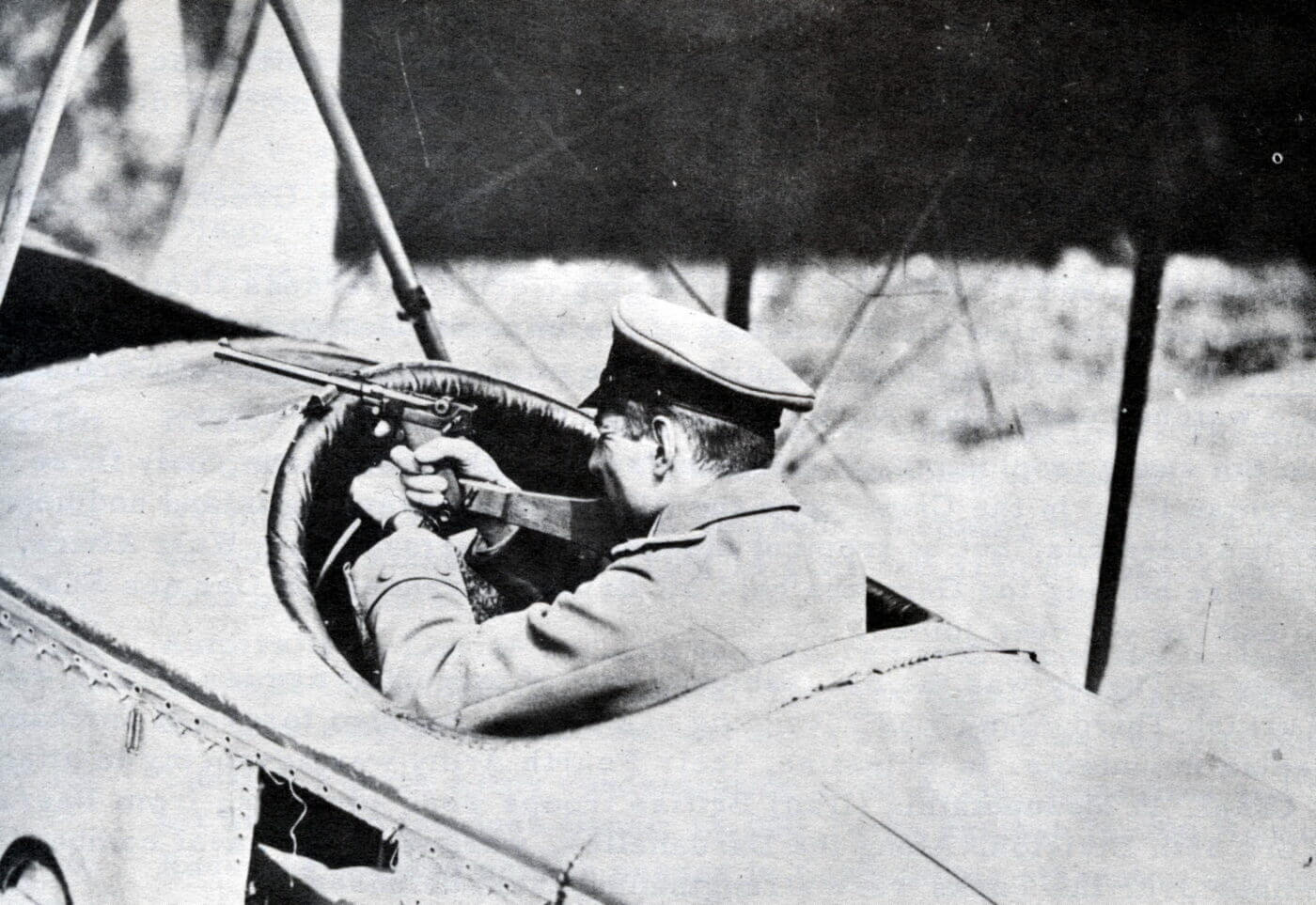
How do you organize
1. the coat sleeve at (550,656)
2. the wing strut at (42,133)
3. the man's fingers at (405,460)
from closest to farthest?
1. the coat sleeve at (550,656)
2. the man's fingers at (405,460)
3. the wing strut at (42,133)

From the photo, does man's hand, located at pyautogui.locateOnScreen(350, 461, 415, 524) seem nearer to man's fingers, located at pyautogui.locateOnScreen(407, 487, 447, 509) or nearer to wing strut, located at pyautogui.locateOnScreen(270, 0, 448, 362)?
man's fingers, located at pyautogui.locateOnScreen(407, 487, 447, 509)

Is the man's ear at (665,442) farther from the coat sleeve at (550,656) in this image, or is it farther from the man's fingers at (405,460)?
the man's fingers at (405,460)

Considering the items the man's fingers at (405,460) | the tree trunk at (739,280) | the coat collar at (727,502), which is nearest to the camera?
the coat collar at (727,502)

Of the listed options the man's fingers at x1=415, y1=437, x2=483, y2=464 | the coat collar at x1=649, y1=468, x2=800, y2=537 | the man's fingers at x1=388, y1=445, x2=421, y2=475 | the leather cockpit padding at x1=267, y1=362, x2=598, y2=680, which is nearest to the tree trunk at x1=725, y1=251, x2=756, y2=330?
the leather cockpit padding at x1=267, y1=362, x2=598, y2=680

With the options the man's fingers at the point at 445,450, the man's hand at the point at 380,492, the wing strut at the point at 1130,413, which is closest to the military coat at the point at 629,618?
the man's hand at the point at 380,492

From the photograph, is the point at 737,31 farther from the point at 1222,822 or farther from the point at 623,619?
the point at 1222,822

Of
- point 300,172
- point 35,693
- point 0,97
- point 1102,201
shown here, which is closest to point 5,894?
point 35,693
